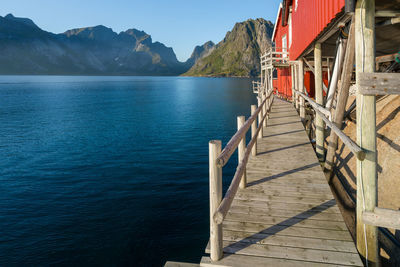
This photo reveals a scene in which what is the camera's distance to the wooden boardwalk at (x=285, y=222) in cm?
377

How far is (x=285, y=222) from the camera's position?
15.4ft

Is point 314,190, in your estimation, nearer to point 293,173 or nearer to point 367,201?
point 293,173

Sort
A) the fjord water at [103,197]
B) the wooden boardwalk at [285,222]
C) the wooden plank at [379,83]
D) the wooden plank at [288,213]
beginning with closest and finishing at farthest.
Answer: the wooden boardwalk at [285,222], the wooden plank at [379,83], the wooden plank at [288,213], the fjord water at [103,197]

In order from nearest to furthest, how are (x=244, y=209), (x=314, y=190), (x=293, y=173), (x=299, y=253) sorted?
(x=299, y=253)
(x=244, y=209)
(x=314, y=190)
(x=293, y=173)

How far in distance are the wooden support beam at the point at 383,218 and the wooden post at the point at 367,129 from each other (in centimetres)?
18

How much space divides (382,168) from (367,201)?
2636 millimetres

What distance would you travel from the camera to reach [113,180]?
1386cm

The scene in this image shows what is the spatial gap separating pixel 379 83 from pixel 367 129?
2.28ft

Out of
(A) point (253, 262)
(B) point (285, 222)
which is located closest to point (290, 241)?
(B) point (285, 222)

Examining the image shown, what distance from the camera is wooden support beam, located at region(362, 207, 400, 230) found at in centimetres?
363

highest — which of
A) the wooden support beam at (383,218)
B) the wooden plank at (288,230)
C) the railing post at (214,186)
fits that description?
the railing post at (214,186)

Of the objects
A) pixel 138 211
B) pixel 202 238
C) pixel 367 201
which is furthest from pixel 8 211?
pixel 367 201

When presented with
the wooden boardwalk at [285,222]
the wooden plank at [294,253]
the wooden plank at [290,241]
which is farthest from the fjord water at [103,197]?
the wooden plank at [294,253]

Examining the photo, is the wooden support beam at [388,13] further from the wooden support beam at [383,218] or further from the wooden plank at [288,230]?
the wooden plank at [288,230]
